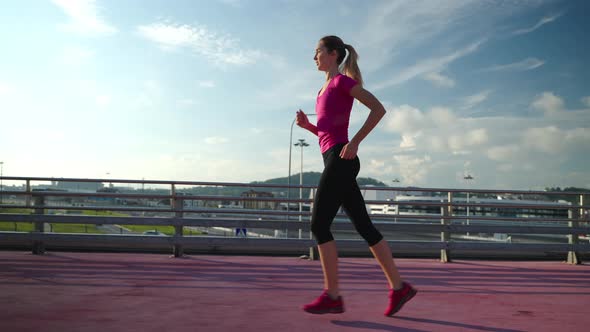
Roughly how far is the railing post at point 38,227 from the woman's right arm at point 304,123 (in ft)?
15.7

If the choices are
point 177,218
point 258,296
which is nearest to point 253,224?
point 177,218

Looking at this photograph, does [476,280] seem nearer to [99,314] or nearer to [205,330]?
[205,330]

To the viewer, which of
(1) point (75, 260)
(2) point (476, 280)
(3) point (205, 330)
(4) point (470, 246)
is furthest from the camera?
(4) point (470, 246)

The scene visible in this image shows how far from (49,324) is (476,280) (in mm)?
4316

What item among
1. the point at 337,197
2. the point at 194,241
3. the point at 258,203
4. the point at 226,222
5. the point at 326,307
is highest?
the point at 337,197

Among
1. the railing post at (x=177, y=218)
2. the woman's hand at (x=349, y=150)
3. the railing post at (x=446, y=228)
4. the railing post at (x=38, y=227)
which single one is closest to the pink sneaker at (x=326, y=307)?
the woman's hand at (x=349, y=150)

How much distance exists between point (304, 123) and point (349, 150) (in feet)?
1.99

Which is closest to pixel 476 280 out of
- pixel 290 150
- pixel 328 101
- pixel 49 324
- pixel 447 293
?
pixel 447 293

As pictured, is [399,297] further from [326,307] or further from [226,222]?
[226,222]

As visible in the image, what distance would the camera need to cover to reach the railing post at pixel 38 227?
20.1ft

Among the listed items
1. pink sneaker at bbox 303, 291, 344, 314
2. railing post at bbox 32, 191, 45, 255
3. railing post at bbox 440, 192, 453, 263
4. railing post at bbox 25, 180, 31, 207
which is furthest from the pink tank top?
railing post at bbox 25, 180, 31, 207

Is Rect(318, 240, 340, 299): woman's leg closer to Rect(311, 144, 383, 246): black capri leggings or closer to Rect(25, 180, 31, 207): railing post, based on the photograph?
Rect(311, 144, 383, 246): black capri leggings

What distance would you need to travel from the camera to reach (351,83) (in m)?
2.96

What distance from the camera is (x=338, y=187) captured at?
299 centimetres
